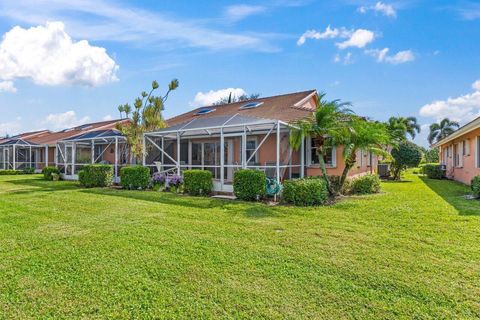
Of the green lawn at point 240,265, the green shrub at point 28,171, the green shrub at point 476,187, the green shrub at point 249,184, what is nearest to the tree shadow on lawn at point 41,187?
the green lawn at point 240,265

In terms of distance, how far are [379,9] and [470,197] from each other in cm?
763

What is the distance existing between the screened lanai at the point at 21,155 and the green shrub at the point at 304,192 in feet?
87.8

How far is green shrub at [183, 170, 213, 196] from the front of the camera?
1234 centimetres

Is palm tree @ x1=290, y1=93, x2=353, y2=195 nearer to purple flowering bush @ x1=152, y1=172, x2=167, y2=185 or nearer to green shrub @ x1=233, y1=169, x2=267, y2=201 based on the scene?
green shrub @ x1=233, y1=169, x2=267, y2=201

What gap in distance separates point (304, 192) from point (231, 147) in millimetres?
7385

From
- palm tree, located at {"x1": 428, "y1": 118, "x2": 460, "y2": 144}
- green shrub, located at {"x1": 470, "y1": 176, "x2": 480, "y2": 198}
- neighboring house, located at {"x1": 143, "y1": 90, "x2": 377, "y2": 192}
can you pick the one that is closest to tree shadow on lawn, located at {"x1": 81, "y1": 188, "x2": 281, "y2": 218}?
neighboring house, located at {"x1": 143, "y1": 90, "x2": 377, "y2": 192}

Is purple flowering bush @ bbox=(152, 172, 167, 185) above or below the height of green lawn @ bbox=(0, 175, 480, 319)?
above

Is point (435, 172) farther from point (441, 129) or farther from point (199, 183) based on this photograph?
point (441, 129)

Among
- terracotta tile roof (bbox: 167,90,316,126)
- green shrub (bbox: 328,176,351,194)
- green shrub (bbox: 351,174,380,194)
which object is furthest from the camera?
terracotta tile roof (bbox: 167,90,316,126)

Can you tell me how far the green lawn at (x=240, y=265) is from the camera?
350 cm

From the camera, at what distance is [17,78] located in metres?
21.8

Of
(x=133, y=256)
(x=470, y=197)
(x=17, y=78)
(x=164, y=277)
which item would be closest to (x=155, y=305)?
(x=164, y=277)

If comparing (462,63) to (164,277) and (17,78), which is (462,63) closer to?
(164,277)

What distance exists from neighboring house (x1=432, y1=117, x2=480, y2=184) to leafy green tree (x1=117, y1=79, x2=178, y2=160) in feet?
48.8
